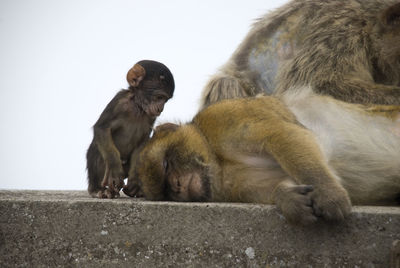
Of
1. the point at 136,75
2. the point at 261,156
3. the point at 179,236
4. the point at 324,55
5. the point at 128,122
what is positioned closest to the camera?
the point at 179,236

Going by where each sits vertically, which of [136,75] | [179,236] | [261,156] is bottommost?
[179,236]

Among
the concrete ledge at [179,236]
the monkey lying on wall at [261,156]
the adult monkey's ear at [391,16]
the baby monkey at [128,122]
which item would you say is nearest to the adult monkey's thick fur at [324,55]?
the adult monkey's ear at [391,16]

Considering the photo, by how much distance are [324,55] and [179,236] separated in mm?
2317

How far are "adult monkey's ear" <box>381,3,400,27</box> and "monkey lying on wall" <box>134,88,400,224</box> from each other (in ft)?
3.68

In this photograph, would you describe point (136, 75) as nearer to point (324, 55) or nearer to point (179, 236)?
point (324, 55)

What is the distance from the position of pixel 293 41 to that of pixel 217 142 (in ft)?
6.52

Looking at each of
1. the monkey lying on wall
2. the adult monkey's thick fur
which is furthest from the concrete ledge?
the adult monkey's thick fur

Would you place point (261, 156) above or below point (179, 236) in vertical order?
above

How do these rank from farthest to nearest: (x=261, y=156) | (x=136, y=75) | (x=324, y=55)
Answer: (x=324, y=55), (x=136, y=75), (x=261, y=156)

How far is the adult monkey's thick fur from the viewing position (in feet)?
12.5

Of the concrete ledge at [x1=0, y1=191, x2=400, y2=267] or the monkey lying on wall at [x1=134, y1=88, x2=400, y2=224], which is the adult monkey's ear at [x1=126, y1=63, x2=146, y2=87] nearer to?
the monkey lying on wall at [x1=134, y1=88, x2=400, y2=224]

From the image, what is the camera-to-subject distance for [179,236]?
2172 mm

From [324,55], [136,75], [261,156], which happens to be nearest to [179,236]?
[261,156]

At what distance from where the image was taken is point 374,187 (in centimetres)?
268
